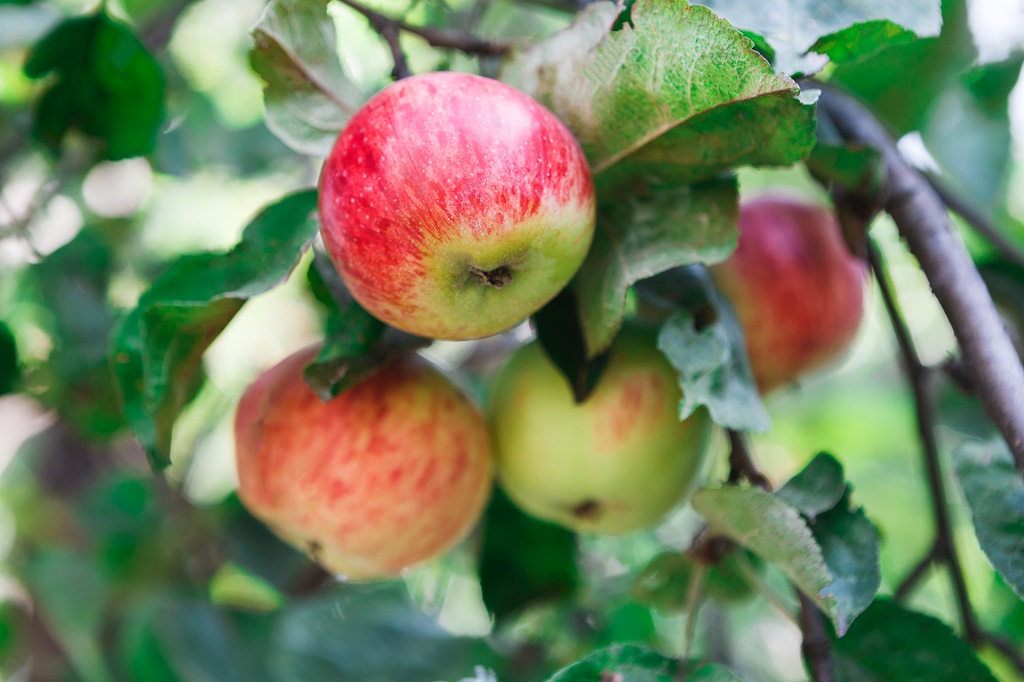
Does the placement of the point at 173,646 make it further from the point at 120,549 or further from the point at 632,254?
the point at 632,254

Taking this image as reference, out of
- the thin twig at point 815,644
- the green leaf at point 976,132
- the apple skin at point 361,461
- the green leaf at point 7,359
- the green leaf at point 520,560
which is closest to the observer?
the thin twig at point 815,644

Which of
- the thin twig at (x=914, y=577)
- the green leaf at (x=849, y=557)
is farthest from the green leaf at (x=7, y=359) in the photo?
the thin twig at (x=914, y=577)

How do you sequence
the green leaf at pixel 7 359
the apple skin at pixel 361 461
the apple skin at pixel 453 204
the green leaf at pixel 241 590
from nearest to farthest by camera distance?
the apple skin at pixel 453 204
the apple skin at pixel 361 461
the green leaf at pixel 7 359
the green leaf at pixel 241 590

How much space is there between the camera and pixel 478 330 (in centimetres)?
55

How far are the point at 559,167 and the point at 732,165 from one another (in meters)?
0.13

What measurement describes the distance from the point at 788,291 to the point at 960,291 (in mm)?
321

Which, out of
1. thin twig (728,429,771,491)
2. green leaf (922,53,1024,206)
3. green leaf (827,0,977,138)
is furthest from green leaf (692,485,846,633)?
green leaf (922,53,1024,206)

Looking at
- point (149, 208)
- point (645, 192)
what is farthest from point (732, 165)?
point (149, 208)

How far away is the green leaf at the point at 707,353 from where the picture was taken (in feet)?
1.86

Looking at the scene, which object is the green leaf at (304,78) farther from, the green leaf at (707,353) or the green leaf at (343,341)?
the green leaf at (707,353)

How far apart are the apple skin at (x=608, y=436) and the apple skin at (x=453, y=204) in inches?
8.3

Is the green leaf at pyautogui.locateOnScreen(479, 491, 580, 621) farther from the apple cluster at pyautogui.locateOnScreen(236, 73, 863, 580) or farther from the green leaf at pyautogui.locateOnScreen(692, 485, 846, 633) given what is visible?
the green leaf at pyautogui.locateOnScreen(692, 485, 846, 633)

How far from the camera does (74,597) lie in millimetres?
1044

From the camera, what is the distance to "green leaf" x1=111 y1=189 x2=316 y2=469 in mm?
584
